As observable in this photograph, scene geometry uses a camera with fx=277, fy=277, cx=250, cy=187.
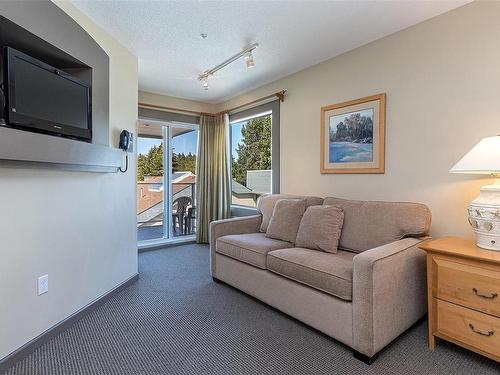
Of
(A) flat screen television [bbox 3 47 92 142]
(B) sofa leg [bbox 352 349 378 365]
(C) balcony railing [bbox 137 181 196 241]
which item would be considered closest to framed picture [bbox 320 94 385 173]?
(B) sofa leg [bbox 352 349 378 365]

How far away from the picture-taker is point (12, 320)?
1669mm

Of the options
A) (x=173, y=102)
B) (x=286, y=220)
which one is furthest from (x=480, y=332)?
(x=173, y=102)

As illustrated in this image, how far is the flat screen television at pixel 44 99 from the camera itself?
5.38ft

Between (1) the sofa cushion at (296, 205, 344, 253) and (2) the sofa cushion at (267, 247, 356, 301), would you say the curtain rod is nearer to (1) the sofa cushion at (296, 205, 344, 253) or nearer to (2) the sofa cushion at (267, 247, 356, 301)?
(1) the sofa cushion at (296, 205, 344, 253)

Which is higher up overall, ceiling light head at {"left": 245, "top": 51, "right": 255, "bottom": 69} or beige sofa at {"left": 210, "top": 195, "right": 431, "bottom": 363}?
ceiling light head at {"left": 245, "top": 51, "right": 255, "bottom": 69}

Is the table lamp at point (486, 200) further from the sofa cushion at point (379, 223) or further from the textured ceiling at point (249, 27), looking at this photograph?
the textured ceiling at point (249, 27)

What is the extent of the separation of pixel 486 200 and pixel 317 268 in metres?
1.12

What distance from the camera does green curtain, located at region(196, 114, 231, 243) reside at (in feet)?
14.6

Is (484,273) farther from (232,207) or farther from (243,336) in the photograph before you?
(232,207)

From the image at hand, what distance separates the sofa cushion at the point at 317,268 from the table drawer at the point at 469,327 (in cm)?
60

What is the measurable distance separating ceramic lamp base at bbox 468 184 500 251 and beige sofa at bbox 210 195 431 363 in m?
0.35

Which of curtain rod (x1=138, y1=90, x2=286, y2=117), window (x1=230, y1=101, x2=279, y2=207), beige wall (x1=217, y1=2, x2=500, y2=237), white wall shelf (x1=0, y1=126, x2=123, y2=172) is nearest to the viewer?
white wall shelf (x1=0, y1=126, x2=123, y2=172)

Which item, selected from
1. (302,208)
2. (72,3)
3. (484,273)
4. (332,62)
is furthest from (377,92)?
(72,3)

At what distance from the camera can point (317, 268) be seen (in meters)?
1.95
